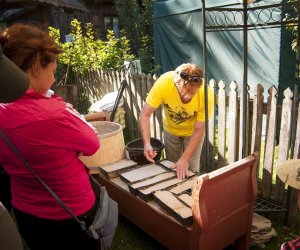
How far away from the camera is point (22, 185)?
1683 mm

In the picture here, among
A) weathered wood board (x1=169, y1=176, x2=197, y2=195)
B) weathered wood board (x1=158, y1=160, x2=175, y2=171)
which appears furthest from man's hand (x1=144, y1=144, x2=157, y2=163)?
weathered wood board (x1=169, y1=176, x2=197, y2=195)

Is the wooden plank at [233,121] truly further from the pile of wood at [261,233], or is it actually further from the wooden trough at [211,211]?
the wooden trough at [211,211]

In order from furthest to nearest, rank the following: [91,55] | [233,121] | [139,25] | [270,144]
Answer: [139,25] < [91,55] < [233,121] < [270,144]

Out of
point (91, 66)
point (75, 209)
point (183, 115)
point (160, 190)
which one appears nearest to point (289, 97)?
point (183, 115)

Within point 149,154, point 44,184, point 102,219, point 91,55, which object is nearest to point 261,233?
point 149,154

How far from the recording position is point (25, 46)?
144 centimetres

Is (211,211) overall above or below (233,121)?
below

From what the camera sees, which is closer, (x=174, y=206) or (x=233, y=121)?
(x=174, y=206)

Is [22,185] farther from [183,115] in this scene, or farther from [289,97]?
[289,97]

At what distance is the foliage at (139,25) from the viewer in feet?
35.6

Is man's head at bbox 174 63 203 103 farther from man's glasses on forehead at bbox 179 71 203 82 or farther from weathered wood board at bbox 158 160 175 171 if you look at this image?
weathered wood board at bbox 158 160 175 171

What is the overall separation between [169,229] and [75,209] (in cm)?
98

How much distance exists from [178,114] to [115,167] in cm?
85

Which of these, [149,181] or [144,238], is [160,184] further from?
A: [144,238]
